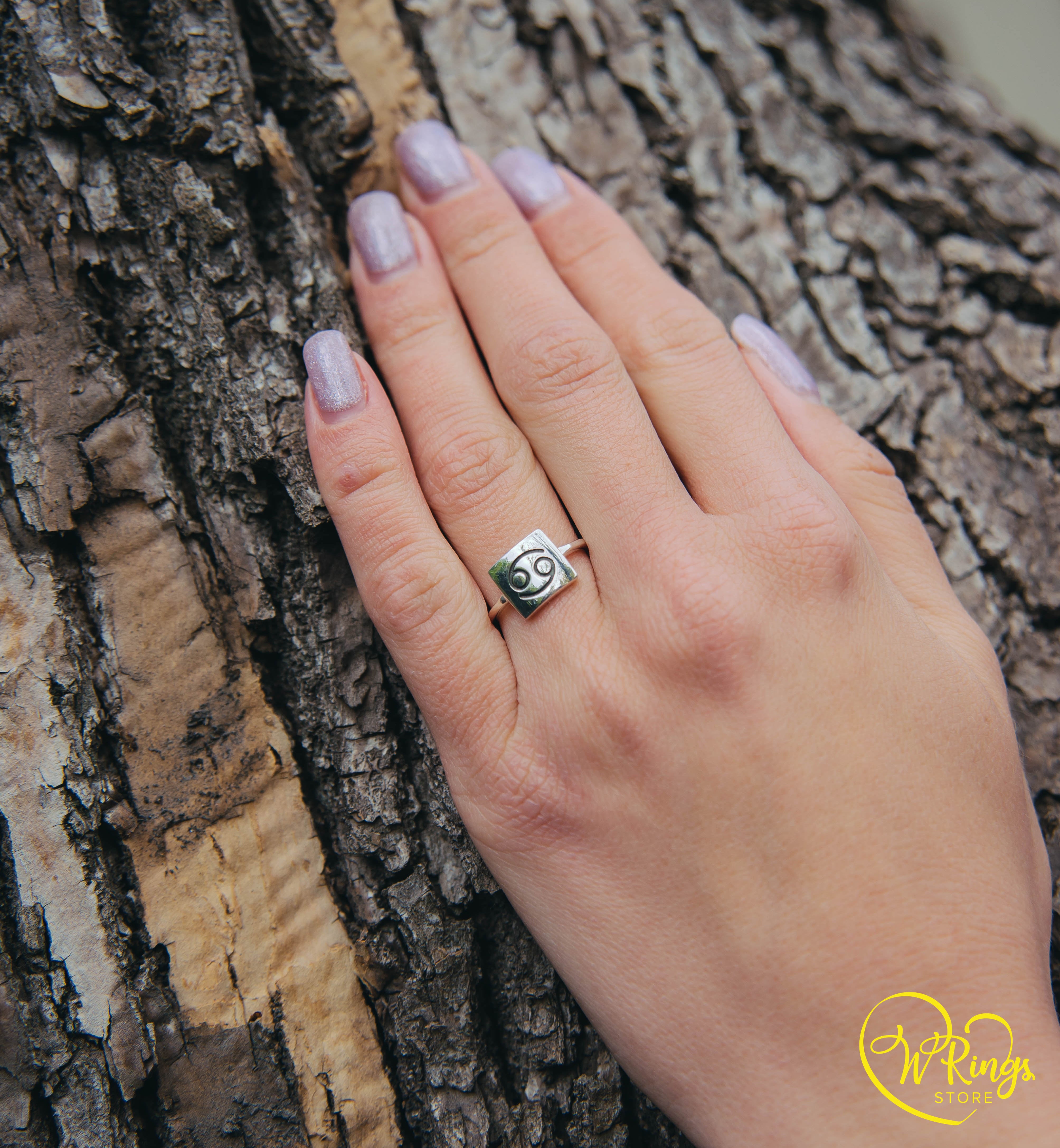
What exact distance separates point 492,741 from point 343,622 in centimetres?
41

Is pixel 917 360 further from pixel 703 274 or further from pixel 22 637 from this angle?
pixel 22 637

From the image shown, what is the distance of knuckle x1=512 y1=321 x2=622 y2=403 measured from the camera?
57.7 inches

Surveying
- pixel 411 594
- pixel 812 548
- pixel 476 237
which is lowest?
pixel 812 548

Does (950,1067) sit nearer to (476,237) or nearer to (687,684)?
(687,684)

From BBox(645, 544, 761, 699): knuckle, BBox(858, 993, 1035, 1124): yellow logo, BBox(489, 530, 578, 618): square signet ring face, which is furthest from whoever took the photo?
BBox(489, 530, 578, 618): square signet ring face

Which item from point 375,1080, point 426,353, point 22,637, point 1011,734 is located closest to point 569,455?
point 426,353

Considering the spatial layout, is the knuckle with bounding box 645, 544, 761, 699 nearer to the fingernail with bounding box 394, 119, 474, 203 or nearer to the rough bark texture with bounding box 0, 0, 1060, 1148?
the rough bark texture with bounding box 0, 0, 1060, 1148

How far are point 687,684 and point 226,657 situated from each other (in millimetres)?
901

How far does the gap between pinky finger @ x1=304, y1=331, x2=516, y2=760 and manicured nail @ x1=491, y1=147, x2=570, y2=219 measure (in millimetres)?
619

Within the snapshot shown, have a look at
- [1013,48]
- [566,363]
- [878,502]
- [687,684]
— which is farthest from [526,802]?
[1013,48]

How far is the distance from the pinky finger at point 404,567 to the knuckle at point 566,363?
1.01ft

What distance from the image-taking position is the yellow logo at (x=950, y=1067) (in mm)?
1064

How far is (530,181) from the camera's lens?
171 centimetres

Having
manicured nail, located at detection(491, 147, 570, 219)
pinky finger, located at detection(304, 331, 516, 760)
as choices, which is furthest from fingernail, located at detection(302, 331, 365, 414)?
manicured nail, located at detection(491, 147, 570, 219)
